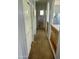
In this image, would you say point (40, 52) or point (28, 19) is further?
point (40, 52)

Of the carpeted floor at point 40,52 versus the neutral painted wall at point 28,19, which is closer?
the neutral painted wall at point 28,19

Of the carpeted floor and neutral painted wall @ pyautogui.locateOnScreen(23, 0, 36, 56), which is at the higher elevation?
neutral painted wall @ pyautogui.locateOnScreen(23, 0, 36, 56)

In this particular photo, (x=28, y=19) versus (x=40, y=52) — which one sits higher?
(x=28, y=19)

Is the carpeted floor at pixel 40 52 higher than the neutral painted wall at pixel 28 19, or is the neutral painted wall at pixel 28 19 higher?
the neutral painted wall at pixel 28 19

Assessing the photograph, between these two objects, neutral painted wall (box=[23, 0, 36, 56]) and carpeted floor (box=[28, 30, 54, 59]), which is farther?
carpeted floor (box=[28, 30, 54, 59])
